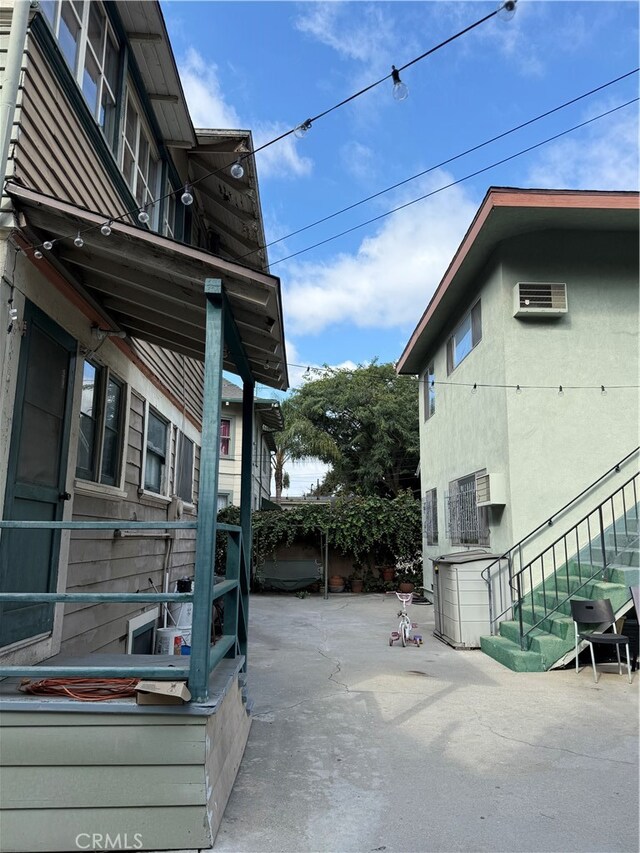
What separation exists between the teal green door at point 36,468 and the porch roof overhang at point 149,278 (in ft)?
1.50

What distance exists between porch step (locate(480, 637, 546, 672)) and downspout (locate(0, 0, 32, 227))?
638 centimetres

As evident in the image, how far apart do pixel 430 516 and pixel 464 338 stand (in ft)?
14.8

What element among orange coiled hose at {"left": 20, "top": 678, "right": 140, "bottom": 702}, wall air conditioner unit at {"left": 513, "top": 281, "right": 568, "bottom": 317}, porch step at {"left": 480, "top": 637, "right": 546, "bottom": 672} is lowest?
porch step at {"left": 480, "top": 637, "right": 546, "bottom": 672}

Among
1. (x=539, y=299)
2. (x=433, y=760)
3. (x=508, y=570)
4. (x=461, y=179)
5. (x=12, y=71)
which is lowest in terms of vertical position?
(x=433, y=760)

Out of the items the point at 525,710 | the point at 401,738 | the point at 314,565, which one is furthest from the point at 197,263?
the point at 314,565

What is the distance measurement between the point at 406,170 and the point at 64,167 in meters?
3.02

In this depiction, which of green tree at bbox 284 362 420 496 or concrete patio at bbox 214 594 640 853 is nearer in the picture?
concrete patio at bbox 214 594 640 853

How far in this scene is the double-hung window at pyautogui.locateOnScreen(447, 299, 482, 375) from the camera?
9305 mm

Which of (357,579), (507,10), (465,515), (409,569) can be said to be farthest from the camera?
(357,579)

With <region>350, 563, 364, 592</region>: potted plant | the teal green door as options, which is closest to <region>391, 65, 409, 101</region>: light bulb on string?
the teal green door

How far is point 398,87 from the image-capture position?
11.5 ft

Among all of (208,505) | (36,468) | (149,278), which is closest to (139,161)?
(149,278)

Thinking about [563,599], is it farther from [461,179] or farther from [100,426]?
[100,426]

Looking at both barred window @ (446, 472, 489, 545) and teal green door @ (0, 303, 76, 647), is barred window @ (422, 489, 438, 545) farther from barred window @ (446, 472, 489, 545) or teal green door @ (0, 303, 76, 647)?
teal green door @ (0, 303, 76, 647)
